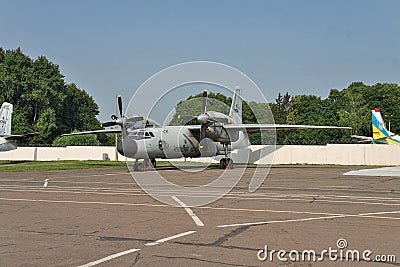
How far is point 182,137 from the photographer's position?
34.8m

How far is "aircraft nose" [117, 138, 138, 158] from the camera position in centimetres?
2977

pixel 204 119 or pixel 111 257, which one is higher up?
pixel 204 119

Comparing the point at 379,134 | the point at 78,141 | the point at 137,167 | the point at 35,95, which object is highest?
the point at 35,95

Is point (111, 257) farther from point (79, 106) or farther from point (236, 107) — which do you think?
point (79, 106)

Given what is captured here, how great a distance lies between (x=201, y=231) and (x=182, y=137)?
25.7 metres

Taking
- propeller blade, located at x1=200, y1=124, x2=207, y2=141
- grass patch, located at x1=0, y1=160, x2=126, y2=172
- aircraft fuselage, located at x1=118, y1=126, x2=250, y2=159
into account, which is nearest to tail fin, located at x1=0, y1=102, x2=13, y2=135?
grass patch, located at x1=0, y1=160, x2=126, y2=172

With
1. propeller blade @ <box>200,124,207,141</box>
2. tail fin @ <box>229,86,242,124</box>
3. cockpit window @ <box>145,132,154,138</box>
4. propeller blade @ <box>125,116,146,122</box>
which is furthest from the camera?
tail fin @ <box>229,86,242,124</box>

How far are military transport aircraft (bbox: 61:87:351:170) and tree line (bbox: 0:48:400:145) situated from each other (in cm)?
3347

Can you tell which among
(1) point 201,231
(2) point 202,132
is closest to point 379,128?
(2) point 202,132

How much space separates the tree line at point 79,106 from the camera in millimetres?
79812

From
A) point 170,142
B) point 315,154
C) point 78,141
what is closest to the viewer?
point 170,142

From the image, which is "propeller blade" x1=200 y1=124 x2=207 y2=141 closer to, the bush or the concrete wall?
the concrete wall

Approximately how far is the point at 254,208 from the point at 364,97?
88.1 meters

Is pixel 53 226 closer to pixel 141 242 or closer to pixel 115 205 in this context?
pixel 141 242
